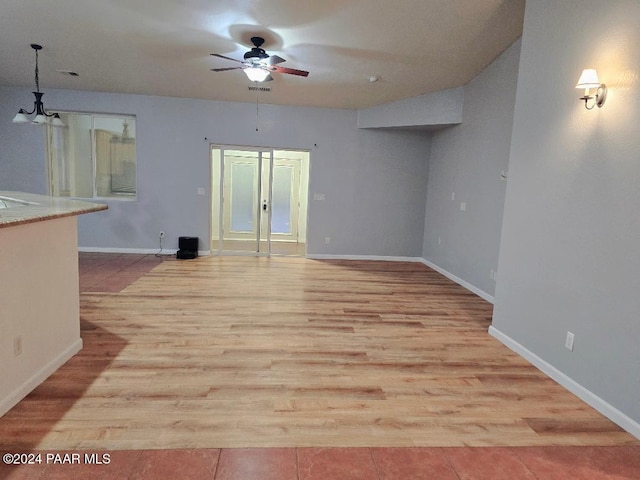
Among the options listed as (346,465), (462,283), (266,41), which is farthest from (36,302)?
(462,283)

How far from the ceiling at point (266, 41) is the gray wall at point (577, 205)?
3.28 ft

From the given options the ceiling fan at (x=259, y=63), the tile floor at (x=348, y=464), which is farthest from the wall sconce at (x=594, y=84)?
the ceiling fan at (x=259, y=63)

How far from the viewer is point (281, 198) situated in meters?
8.77

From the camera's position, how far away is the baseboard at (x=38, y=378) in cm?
213

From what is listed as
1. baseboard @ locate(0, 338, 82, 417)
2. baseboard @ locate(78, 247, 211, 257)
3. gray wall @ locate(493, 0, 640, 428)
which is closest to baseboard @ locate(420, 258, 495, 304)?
gray wall @ locate(493, 0, 640, 428)

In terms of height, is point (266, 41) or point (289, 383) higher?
point (266, 41)

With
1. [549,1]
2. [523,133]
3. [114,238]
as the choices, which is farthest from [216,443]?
[114,238]

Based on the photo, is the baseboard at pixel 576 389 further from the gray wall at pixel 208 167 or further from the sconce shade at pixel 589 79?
the gray wall at pixel 208 167

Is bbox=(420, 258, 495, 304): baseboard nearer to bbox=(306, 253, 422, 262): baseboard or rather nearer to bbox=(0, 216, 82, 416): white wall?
bbox=(306, 253, 422, 262): baseboard

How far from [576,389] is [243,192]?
6441 mm

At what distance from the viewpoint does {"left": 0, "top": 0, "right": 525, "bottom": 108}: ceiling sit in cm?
359

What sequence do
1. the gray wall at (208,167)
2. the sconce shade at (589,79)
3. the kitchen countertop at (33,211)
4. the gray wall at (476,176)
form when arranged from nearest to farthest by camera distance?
the kitchen countertop at (33,211), the sconce shade at (589,79), the gray wall at (476,176), the gray wall at (208,167)

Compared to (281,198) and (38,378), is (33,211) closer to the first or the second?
(38,378)

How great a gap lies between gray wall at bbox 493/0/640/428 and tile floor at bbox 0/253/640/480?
0.53 m
